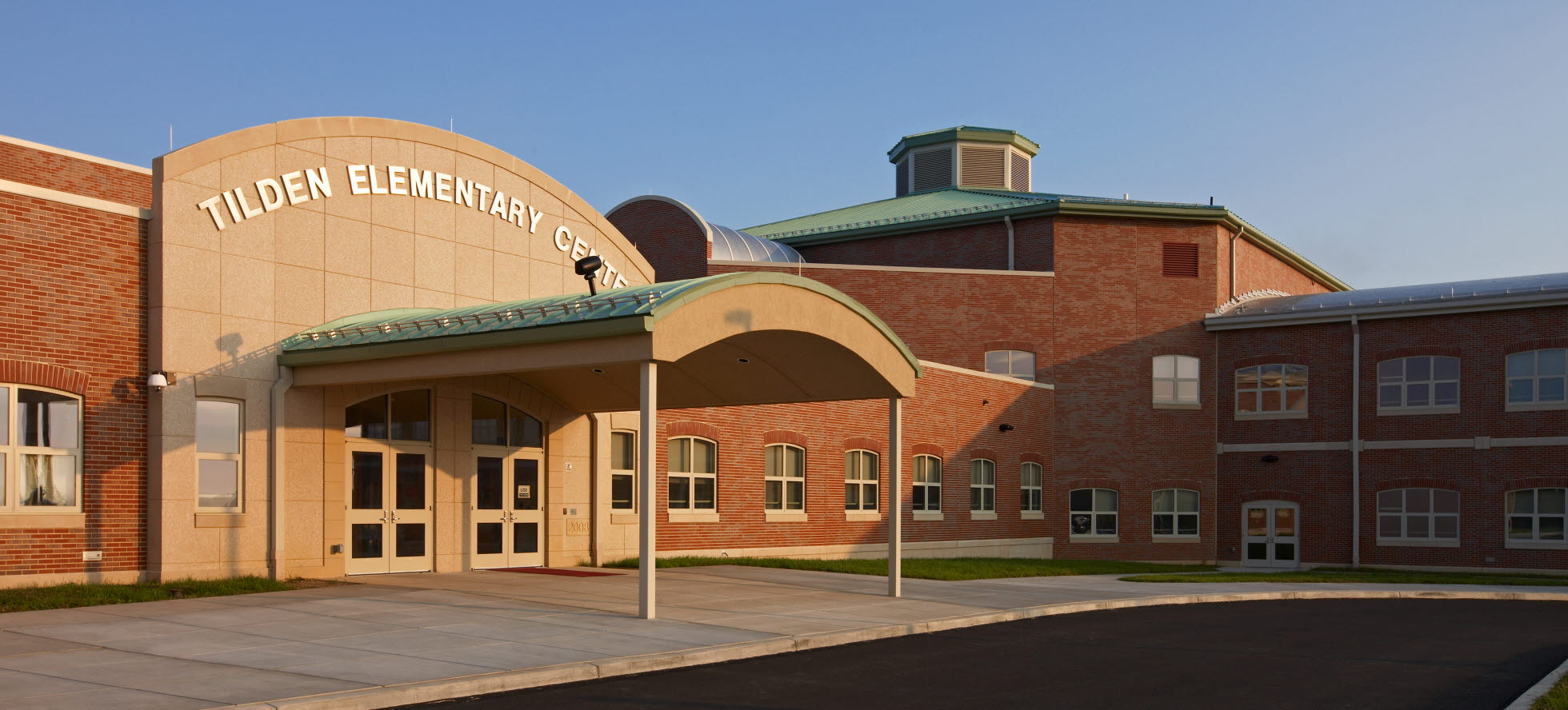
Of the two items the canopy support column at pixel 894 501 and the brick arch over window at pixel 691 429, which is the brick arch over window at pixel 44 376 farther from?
the brick arch over window at pixel 691 429

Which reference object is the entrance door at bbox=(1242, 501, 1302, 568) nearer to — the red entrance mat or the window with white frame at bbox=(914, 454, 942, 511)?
the window with white frame at bbox=(914, 454, 942, 511)

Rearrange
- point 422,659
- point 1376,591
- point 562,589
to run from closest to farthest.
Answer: point 422,659 → point 562,589 → point 1376,591

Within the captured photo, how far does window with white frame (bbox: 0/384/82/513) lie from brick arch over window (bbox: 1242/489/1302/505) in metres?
30.6

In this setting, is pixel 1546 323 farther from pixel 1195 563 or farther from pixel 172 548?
pixel 172 548

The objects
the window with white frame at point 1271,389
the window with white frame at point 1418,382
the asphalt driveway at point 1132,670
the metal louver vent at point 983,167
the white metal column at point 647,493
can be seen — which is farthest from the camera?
the metal louver vent at point 983,167

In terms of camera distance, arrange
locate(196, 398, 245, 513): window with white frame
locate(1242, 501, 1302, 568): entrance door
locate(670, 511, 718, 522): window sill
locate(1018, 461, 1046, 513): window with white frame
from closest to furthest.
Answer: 1. locate(196, 398, 245, 513): window with white frame
2. locate(670, 511, 718, 522): window sill
3. locate(1018, 461, 1046, 513): window with white frame
4. locate(1242, 501, 1302, 568): entrance door

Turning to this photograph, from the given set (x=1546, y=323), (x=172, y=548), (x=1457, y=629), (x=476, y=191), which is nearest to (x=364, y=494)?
(x=172, y=548)

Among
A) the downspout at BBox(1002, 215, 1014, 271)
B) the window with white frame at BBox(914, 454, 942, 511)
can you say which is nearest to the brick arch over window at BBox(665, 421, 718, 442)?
the window with white frame at BBox(914, 454, 942, 511)

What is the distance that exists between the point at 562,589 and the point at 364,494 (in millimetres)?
3780

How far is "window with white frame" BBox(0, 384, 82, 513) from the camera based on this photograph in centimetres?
1572

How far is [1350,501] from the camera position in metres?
35.7

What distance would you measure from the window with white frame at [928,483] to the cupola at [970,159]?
62.6 ft

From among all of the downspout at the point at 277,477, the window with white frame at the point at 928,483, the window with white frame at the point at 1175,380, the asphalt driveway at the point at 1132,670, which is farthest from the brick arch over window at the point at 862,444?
the downspout at the point at 277,477

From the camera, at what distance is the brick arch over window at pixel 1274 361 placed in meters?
36.8
